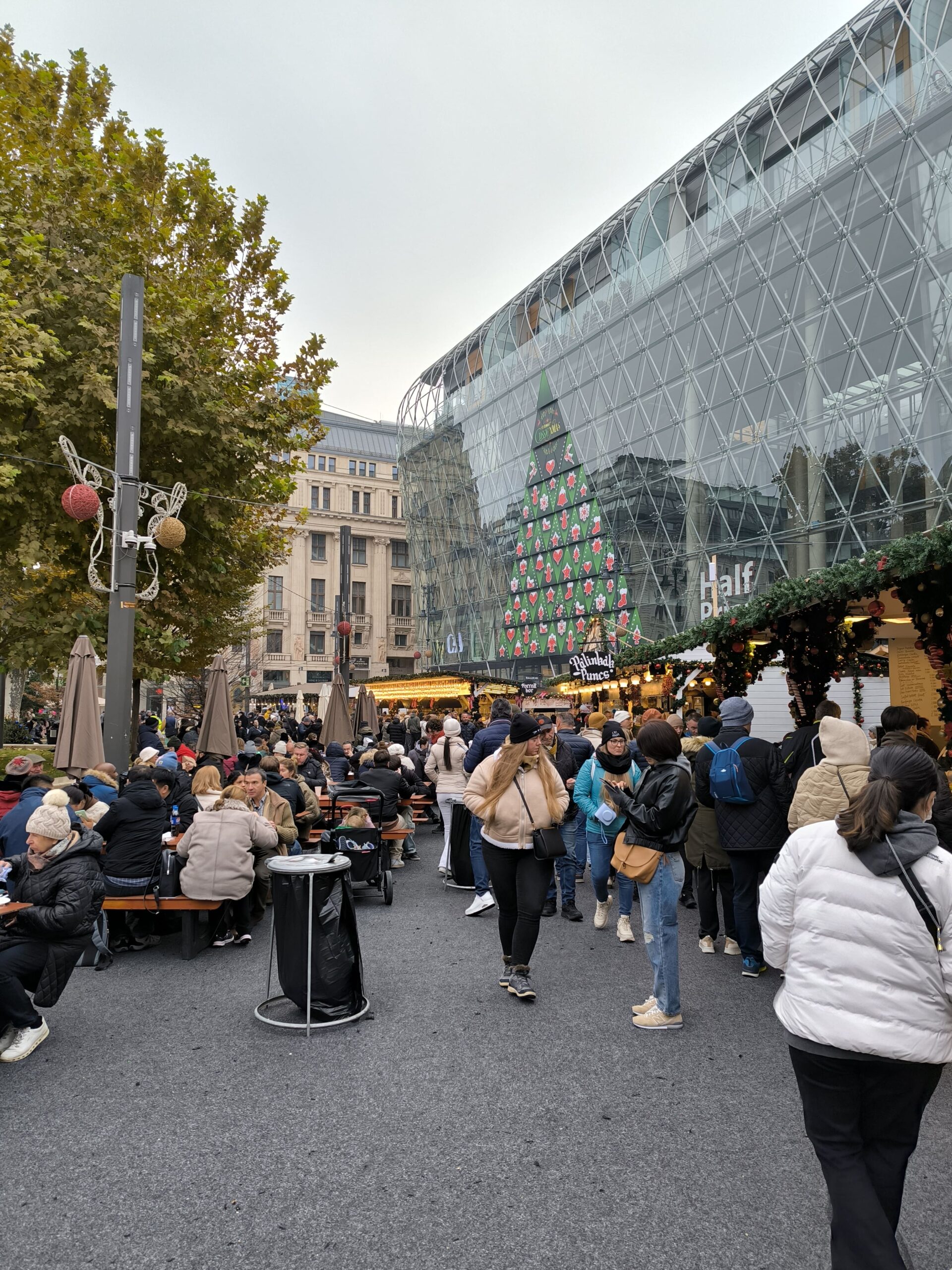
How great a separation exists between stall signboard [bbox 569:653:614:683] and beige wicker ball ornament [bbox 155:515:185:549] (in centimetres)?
946

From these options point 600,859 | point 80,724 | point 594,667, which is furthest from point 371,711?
point 600,859

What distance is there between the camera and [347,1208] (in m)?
3.22

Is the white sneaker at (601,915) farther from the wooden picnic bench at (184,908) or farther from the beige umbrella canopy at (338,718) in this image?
the beige umbrella canopy at (338,718)

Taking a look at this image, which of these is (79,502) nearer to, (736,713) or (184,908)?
(184,908)

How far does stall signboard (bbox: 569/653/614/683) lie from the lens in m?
17.8

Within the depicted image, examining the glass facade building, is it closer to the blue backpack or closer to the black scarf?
the black scarf

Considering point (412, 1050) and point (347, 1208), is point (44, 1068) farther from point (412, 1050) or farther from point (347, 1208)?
point (347, 1208)

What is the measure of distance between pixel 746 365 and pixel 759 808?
2776cm

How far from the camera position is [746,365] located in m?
30.4

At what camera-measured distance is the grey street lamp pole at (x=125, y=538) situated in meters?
10.4

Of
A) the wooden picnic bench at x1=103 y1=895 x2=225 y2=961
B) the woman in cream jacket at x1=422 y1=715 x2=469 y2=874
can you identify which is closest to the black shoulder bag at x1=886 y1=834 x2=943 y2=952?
the wooden picnic bench at x1=103 y1=895 x2=225 y2=961

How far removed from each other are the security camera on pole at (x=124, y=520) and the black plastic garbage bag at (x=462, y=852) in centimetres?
438

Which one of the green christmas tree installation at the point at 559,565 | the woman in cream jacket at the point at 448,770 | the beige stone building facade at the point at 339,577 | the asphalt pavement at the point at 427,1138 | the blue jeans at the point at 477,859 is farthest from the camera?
the beige stone building facade at the point at 339,577

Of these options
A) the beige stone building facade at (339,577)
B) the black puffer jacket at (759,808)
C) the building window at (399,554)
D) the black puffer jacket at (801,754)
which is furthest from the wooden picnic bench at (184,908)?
the building window at (399,554)
